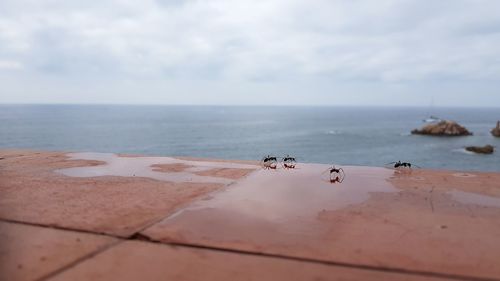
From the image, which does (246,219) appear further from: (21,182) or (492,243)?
(21,182)

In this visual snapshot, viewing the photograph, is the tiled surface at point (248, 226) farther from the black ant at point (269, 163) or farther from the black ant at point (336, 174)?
the black ant at point (269, 163)

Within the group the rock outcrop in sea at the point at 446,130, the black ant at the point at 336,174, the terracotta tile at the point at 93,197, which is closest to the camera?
the terracotta tile at the point at 93,197

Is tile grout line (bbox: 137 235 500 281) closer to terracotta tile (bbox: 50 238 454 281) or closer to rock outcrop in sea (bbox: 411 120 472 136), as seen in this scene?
terracotta tile (bbox: 50 238 454 281)

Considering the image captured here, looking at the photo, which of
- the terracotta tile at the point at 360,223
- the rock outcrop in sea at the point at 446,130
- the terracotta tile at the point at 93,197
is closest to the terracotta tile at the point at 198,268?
the terracotta tile at the point at 360,223

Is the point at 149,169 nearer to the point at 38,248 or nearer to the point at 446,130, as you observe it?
the point at 38,248

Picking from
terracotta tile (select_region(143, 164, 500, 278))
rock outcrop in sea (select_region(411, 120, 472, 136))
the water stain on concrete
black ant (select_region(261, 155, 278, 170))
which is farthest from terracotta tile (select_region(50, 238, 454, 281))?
rock outcrop in sea (select_region(411, 120, 472, 136))

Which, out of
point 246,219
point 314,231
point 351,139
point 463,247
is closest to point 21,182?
point 246,219
